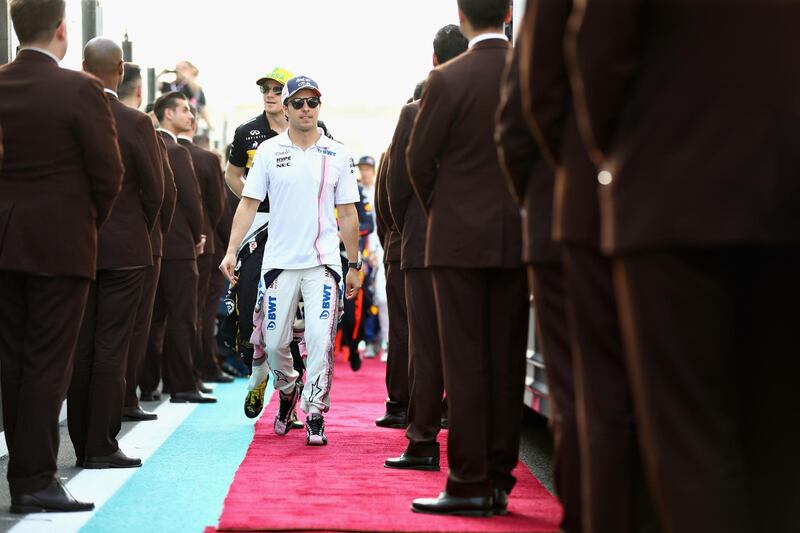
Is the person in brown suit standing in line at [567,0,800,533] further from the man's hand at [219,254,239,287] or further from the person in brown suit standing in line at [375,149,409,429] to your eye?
the person in brown suit standing in line at [375,149,409,429]

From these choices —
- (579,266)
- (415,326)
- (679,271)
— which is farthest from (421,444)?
(679,271)

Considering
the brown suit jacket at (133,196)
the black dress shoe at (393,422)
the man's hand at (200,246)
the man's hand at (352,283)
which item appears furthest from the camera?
the man's hand at (200,246)

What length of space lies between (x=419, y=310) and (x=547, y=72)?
3.30 meters

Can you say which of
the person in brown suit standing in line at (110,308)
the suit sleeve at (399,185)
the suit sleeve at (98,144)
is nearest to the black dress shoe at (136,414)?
the person in brown suit standing in line at (110,308)

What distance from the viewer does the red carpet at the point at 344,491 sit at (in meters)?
5.11

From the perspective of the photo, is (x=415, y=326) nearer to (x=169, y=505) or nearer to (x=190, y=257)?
(x=169, y=505)

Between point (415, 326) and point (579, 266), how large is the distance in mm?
3585

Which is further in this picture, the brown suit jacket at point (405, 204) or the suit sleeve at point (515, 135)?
the brown suit jacket at point (405, 204)

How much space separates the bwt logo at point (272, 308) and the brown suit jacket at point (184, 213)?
2.46 meters

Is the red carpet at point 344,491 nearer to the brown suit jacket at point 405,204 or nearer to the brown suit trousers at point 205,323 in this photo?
the brown suit jacket at point 405,204

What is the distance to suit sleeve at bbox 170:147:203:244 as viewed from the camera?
33.0 feet

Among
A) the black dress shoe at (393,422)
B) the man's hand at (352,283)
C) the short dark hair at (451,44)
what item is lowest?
the black dress shoe at (393,422)

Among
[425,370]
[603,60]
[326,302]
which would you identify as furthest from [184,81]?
[603,60]

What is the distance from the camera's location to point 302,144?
7941mm
